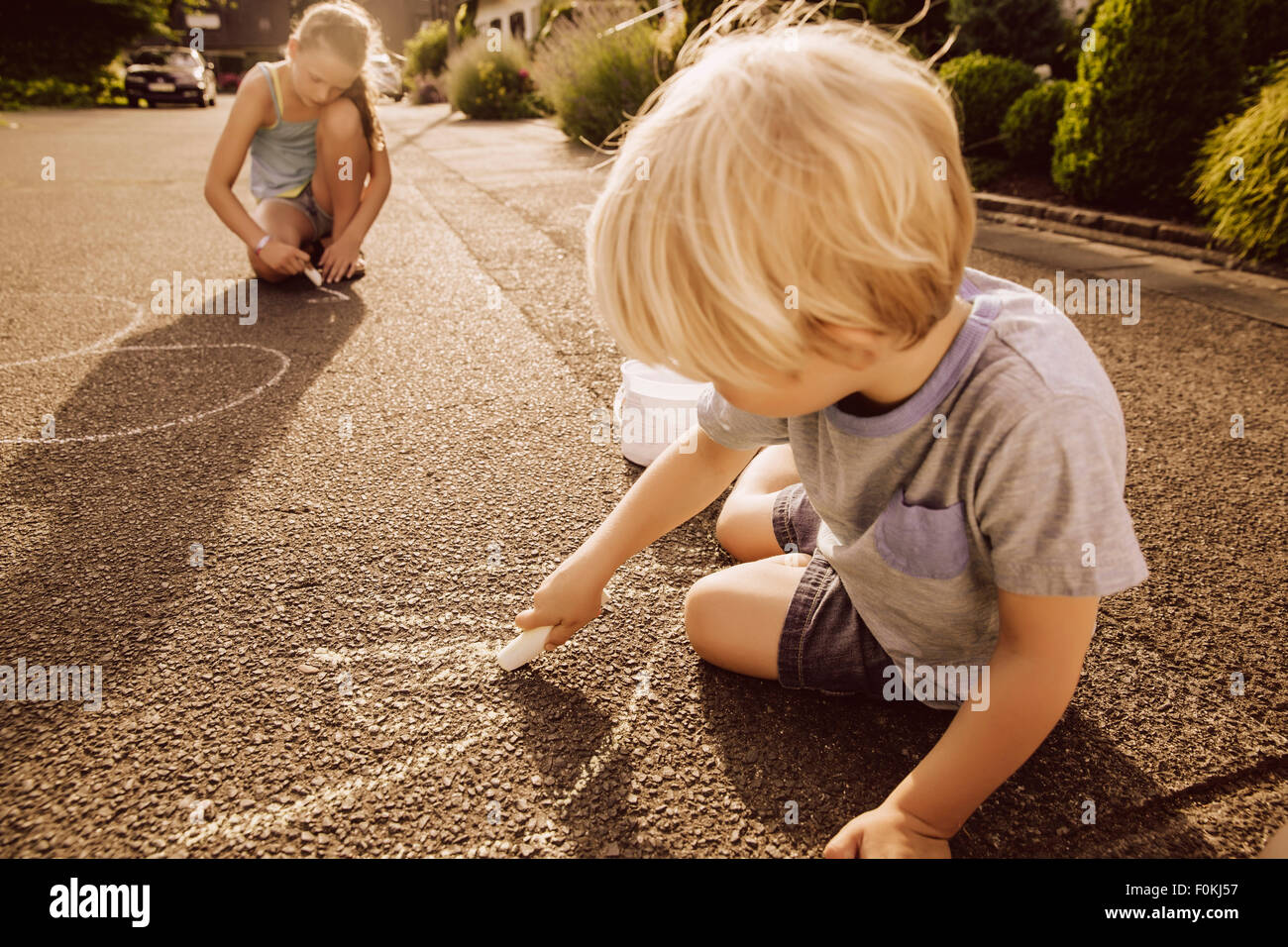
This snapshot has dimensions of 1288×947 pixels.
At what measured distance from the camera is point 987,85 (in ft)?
21.6

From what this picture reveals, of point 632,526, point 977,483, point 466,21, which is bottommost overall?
point 632,526

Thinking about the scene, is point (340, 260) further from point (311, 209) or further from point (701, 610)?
point (701, 610)

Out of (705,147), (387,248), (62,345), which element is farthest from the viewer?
(387,248)

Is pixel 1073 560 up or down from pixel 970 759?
up

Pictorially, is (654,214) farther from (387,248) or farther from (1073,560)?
(387,248)

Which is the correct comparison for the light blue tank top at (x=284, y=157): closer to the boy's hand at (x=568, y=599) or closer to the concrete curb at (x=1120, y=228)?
the boy's hand at (x=568, y=599)

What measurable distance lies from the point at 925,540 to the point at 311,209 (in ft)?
12.9

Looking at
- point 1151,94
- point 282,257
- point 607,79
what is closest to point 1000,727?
point 282,257

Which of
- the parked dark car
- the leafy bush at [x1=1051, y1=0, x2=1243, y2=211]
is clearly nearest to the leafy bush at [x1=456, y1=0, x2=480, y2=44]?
the parked dark car

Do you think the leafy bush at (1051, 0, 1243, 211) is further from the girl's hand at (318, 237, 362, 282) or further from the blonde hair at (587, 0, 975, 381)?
the blonde hair at (587, 0, 975, 381)

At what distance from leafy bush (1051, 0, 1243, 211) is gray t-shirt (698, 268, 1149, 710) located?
495 cm

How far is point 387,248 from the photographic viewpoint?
15.4 feet
